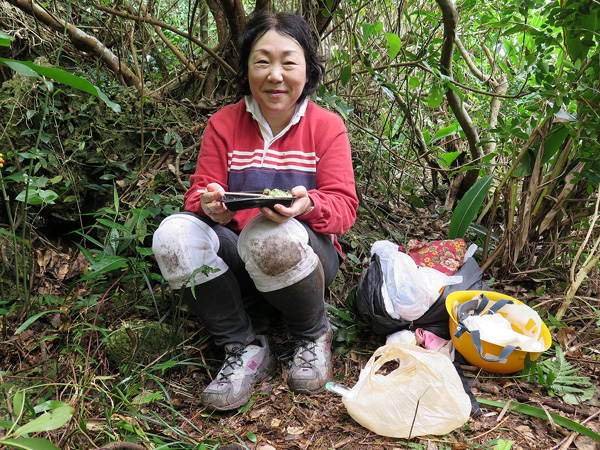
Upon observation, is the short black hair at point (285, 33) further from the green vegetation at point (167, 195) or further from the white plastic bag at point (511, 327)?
the white plastic bag at point (511, 327)

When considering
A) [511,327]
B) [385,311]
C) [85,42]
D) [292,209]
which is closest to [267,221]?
[292,209]

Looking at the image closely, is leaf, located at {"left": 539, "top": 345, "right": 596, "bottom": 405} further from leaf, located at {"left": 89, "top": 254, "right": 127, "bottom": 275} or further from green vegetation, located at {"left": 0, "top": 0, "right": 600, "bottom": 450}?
leaf, located at {"left": 89, "top": 254, "right": 127, "bottom": 275}

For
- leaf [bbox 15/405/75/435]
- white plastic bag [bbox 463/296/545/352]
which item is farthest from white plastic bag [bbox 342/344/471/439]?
leaf [bbox 15/405/75/435]

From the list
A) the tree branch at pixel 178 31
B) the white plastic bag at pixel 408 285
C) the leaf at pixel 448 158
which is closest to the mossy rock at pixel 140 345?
the white plastic bag at pixel 408 285

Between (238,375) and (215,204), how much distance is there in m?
0.66

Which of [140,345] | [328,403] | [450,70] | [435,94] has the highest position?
[450,70]

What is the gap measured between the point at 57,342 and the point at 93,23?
7.23ft

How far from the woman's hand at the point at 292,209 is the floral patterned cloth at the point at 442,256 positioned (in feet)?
2.83

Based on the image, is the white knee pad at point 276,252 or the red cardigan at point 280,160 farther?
the red cardigan at point 280,160

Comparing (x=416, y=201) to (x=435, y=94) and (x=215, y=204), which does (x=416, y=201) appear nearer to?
(x=435, y=94)

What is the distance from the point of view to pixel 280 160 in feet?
6.30

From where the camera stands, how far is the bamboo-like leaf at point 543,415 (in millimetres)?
1430

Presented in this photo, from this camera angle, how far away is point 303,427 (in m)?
1.58

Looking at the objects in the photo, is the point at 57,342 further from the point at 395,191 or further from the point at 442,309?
the point at 395,191
